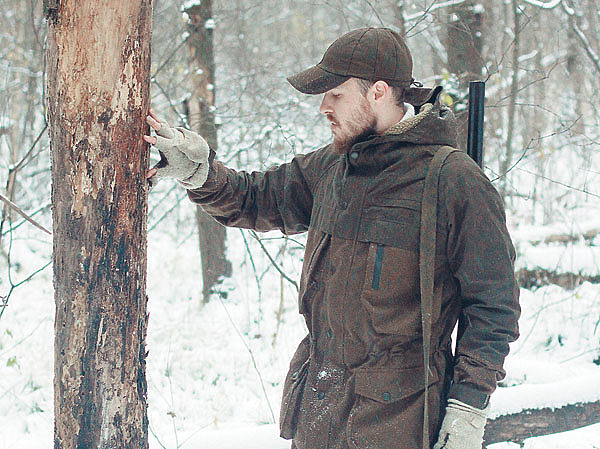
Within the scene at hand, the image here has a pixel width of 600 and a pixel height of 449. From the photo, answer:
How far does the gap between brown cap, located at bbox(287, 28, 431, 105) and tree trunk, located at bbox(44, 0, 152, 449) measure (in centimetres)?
56

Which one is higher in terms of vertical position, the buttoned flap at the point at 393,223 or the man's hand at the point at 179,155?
the man's hand at the point at 179,155

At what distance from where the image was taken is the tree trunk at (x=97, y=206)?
6.42 ft

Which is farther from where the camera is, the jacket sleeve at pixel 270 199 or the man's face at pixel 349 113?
the jacket sleeve at pixel 270 199

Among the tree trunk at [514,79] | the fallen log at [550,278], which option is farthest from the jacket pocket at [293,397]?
the fallen log at [550,278]

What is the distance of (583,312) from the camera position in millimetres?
5789

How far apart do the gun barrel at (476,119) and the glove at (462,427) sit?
3.09 ft

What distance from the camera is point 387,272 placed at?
2.08m

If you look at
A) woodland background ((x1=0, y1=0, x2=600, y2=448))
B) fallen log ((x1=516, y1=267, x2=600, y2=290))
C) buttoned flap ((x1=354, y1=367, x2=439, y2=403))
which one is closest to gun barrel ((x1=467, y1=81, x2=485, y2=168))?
buttoned flap ((x1=354, y1=367, x2=439, y2=403))

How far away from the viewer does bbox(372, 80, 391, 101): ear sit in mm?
2150

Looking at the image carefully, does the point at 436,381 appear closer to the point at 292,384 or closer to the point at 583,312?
the point at 292,384

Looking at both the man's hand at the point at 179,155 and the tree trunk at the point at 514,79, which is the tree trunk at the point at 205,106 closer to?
the tree trunk at the point at 514,79

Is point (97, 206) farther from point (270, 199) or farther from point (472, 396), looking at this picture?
point (472, 396)

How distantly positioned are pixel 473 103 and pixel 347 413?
1.22 metres

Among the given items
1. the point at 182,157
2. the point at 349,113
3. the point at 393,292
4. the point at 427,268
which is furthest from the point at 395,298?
the point at 182,157
